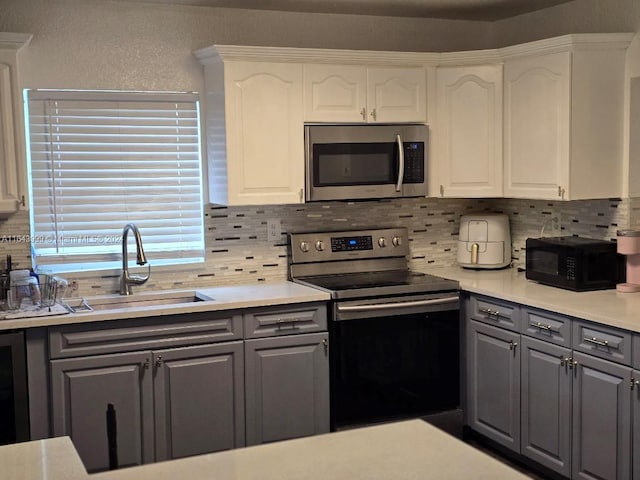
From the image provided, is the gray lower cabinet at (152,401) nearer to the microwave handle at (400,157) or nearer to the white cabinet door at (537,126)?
the microwave handle at (400,157)

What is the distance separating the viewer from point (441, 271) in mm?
4570

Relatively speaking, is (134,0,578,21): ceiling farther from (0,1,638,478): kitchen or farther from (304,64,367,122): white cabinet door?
(304,64,367,122): white cabinet door

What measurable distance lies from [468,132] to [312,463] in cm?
286

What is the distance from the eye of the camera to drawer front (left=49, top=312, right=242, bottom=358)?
348 centimetres

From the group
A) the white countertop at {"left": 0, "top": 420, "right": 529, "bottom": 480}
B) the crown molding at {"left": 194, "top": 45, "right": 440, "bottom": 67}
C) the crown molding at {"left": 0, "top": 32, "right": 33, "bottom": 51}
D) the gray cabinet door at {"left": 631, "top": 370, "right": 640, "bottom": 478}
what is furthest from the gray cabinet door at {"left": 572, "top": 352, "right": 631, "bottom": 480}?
the crown molding at {"left": 0, "top": 32, "right": 33, "bottom": 51}

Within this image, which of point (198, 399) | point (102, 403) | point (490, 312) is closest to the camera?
point (102, 403)

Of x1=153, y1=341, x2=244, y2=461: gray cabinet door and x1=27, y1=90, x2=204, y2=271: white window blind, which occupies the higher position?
x1=27, y1=90, x2=204, y2=271: white window blind

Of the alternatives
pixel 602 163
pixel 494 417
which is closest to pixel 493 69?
pixel 602 163

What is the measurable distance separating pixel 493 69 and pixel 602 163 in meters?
0.75

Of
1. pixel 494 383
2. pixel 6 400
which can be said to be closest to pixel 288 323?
pixel 494 383

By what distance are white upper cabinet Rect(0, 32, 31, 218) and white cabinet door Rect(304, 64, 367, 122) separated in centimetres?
133

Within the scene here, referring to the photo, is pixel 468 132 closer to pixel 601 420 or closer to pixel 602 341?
pixel 602 341

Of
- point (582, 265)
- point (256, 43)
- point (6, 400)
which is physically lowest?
point (6, 400)

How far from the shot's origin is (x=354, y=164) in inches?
165
